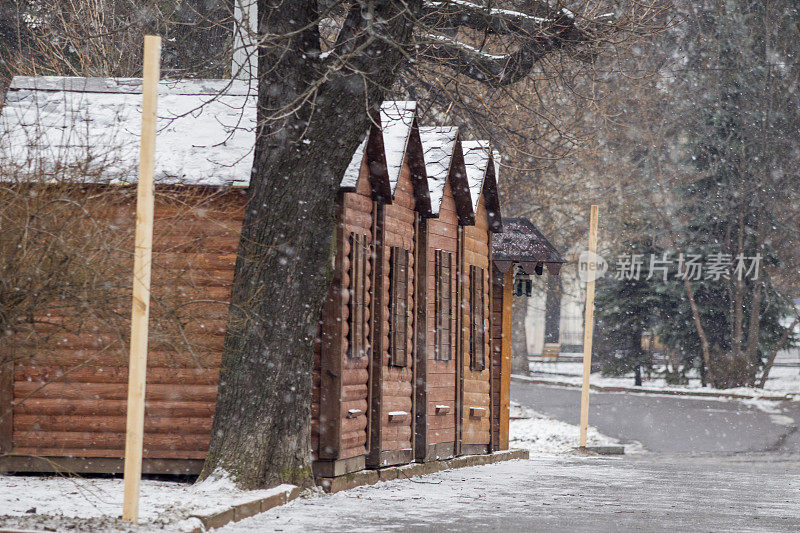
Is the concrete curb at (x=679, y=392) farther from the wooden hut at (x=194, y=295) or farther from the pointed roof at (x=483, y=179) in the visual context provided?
the wooden hut at (x=194, y=295)

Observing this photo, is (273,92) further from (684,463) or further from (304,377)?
(684,463)

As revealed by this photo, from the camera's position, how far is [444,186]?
16625mm

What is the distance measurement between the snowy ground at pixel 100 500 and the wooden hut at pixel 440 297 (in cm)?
482

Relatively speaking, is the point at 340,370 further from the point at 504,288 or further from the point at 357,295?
the point at 504,288

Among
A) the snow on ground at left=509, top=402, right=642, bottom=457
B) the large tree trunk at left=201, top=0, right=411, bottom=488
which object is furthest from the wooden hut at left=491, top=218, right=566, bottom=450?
the large tree trunk at left=201, top=0, right=411, bottom=488

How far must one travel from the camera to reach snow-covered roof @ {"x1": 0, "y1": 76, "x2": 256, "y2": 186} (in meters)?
12.4

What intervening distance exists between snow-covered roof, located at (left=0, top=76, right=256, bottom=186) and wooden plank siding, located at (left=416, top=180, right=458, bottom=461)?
12.5 ft

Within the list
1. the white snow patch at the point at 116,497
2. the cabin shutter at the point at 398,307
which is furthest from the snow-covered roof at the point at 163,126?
the white snow patch at the point at 116,497

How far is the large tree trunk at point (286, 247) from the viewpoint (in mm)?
11156

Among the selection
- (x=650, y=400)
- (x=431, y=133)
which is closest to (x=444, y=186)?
(x=431, y=133)

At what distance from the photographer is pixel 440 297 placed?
1678 centimetres

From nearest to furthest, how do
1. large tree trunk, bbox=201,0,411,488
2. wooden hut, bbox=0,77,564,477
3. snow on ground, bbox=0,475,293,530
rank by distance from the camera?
snow on ground, bbox=0,475,293,530 → large tree trunk, bbox=201,0,411,488 → wooden hut, bbox=0,77,564,477

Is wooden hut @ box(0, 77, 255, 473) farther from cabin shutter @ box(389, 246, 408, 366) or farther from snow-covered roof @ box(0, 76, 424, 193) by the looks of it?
cabin shutter @ box(389, 246, 408, 366)

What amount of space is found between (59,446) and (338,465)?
297cm
